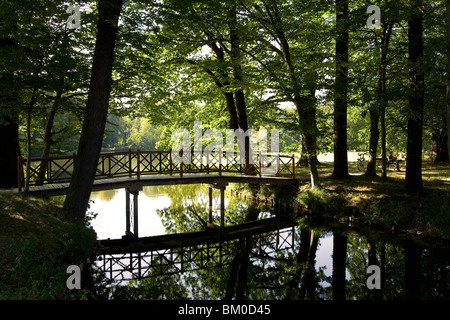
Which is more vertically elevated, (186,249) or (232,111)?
(232,111)

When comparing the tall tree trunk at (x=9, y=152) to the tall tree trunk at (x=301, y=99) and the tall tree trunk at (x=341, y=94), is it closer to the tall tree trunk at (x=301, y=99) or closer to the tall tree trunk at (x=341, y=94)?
the tall tree trunk at (x=301, y=99)

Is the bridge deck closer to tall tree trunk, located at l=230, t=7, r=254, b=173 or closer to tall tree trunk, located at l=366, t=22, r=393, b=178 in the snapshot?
tall tree trunk, located at l=230, t=7, r=254, b=173

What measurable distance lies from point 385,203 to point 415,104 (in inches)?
142

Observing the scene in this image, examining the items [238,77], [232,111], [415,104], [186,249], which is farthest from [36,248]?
[232,111]

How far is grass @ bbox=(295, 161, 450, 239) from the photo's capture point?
11.4 meters

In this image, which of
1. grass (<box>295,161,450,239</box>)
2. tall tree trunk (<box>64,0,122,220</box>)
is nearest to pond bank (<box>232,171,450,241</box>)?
grass (<box>295,161,450,239</box>)

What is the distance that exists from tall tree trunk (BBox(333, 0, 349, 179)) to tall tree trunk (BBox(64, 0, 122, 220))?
25.2ft

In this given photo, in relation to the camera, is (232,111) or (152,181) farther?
(232,111)

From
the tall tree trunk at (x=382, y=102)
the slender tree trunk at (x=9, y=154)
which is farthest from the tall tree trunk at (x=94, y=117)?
the tall tree trunk at (x=382, y=102)

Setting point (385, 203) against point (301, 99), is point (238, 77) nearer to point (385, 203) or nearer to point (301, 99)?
point (301, 99)

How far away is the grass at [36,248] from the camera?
600 cm

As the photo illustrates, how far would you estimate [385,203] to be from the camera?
508 inches

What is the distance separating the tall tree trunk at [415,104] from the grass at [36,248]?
1063 centimetres
